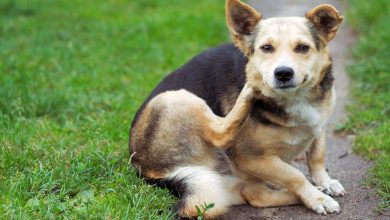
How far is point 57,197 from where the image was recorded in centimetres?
392

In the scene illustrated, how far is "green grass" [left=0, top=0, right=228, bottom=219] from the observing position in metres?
3.97

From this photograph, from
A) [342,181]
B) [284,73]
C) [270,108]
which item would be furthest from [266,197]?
[284,73]

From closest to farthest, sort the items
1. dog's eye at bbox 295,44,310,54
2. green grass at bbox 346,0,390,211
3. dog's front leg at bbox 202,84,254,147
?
dog's eye at bbox 295,44,310,54, dog's front leg at bbox 202,84,254,147, green grass at bbox 346,0,390,211

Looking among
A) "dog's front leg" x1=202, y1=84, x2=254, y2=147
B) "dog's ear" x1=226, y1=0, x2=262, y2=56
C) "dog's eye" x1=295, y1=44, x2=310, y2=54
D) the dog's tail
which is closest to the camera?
the dog's tail

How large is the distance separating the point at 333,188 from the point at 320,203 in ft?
1.15

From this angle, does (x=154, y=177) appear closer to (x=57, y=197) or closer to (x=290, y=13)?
(x=57, y=197)

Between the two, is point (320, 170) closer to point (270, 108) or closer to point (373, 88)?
point (270, 108)

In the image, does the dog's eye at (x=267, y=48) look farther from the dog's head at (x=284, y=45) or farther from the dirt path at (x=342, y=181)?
the dirt path at (x=342, y=181)

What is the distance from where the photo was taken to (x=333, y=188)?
14.1ft

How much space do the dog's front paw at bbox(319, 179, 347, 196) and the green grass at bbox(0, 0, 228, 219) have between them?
3.61 feet

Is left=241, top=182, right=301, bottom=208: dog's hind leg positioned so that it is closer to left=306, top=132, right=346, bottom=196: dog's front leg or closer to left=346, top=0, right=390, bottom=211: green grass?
left=306, top=132, right=346, bottom=196: dog's front leg

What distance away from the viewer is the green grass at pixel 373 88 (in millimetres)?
4695

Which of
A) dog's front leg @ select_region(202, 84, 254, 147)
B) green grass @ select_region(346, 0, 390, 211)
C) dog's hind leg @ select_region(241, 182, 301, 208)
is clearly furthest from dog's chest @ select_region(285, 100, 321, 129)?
green grass @ select_region(346, 0, 390, 211)

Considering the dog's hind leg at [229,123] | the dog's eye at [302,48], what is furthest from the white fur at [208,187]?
the dog's eye at [302,48]
